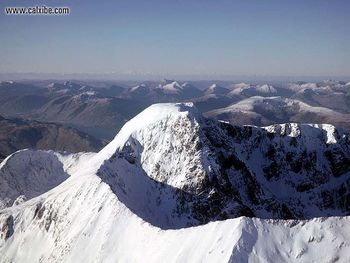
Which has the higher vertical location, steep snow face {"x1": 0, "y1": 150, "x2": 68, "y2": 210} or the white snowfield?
the white snowfield

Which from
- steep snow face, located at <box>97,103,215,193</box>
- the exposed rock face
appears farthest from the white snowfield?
the exposed rock face

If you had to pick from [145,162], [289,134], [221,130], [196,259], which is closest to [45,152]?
[145,162]

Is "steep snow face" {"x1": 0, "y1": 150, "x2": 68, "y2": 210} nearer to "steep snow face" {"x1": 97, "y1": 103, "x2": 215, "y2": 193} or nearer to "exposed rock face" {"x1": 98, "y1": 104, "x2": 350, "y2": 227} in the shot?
"exposed rock face" {"x1": 98, "y1": 104, "x2": 350, "y2": 227}

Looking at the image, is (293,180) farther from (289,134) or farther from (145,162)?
(145,162)

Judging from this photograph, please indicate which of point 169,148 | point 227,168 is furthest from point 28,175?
point 227,168

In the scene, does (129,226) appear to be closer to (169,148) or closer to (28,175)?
(169,148)

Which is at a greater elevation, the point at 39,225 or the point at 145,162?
the point at 145,162
